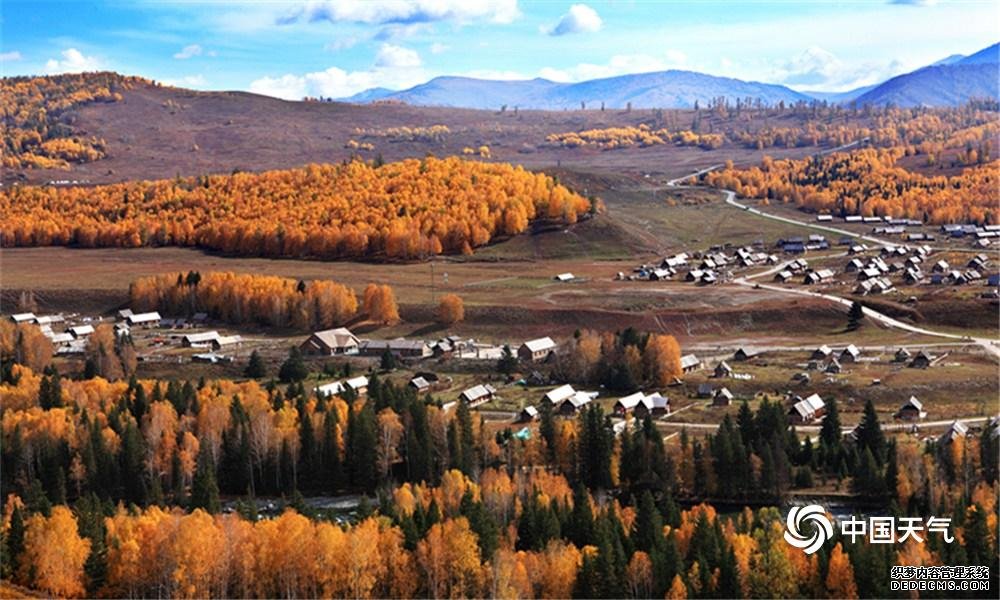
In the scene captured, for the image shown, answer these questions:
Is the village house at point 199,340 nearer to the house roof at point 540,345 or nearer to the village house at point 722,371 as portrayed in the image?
the house roof at point 540,345

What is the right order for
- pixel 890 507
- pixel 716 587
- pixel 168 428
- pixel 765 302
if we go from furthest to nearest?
pixel 765 302
pixel 168 428
pixel 890 507
pixel 716 587

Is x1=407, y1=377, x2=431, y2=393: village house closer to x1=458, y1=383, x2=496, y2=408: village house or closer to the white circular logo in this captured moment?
x1=458, y1=383, x2=496, y2=408: village house

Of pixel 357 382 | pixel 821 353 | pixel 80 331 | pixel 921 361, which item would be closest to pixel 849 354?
pixel 821 353

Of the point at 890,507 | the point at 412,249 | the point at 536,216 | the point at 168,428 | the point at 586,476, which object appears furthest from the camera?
the point at 536,216

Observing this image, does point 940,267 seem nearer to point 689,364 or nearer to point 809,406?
point 689,364

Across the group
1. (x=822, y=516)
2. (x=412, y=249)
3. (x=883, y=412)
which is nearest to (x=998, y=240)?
(x=412, y=249)

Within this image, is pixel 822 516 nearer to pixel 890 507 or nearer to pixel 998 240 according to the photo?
pixel 890 507

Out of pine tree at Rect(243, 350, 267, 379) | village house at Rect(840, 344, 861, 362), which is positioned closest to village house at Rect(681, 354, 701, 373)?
village house at Rect(840, 344, 861, 362)
